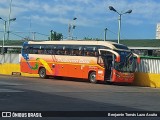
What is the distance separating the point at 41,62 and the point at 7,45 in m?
36.1

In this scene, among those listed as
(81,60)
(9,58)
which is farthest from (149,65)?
(9,58)

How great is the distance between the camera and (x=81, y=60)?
35.3 metres

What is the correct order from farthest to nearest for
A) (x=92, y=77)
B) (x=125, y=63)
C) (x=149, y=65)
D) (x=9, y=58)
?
(x=9, y=58) → (x=92, y=77) → (x=149, y=65) → (x=125, y=63)

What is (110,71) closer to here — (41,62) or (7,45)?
(41,62)

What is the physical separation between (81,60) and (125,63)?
12.6 feet

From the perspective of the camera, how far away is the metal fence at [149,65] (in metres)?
33.7

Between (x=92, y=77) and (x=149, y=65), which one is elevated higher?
(x=149, y=65)

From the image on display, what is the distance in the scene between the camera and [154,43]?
176 feet

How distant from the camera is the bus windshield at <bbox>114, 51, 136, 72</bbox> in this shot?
3316cm

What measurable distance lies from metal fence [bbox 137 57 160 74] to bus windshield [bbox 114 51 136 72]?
35.4 inches

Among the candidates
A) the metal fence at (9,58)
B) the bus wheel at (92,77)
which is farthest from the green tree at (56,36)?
the bus wheel at (92,77)

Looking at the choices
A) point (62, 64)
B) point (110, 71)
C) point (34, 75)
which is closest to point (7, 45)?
point (34, 75)

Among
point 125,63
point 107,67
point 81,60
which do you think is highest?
point 81,60

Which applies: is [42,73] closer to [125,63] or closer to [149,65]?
[125,63]
